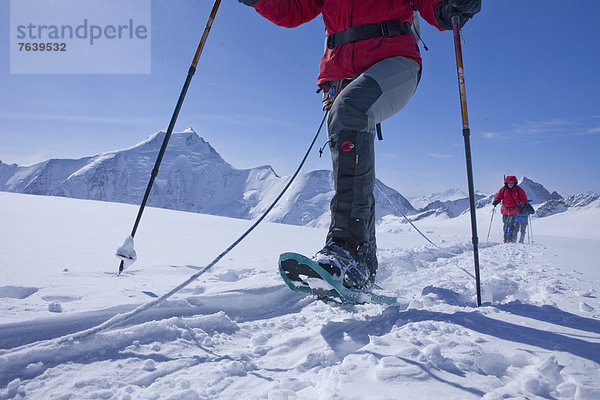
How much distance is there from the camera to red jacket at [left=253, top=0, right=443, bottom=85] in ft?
6.56

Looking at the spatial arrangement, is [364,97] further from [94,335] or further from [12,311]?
Result: [12,311]

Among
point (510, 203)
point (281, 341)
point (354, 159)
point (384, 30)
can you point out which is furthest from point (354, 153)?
point (510, 203)

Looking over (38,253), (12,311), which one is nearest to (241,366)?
(12,311)

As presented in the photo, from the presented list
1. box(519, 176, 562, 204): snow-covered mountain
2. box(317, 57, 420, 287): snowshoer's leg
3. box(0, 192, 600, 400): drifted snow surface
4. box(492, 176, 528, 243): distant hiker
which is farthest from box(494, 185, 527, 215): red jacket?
box(519, 176, 562, 204): snow-covered mountain

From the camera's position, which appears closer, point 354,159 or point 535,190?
point 354,159

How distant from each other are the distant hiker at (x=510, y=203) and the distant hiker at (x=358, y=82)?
10.5 metres

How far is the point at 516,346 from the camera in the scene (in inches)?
43.5

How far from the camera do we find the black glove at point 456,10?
1933 millimetres

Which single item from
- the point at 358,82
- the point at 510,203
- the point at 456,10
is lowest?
the point at 510,203

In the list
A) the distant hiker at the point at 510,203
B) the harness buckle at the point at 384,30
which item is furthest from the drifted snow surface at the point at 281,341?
the distant hiker at the point at 510,203

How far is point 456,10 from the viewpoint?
1973 millimetres

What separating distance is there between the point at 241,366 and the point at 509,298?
1.76 m

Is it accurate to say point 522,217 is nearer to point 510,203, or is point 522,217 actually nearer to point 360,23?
point 510,203

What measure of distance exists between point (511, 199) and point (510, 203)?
0.15m
